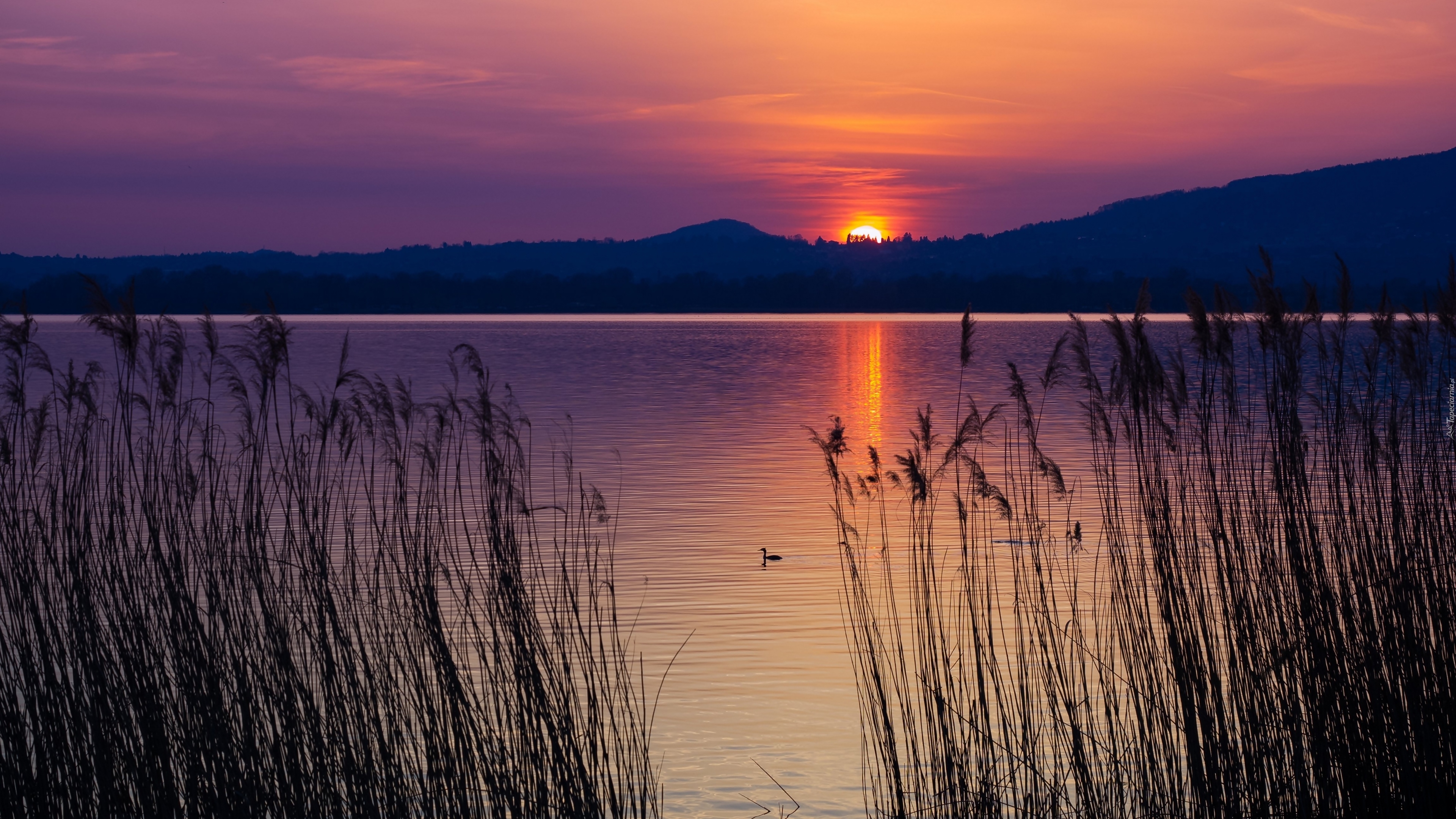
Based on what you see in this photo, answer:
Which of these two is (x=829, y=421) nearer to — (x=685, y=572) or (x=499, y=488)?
(x=685, y=572)

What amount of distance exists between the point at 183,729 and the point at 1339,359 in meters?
5.64

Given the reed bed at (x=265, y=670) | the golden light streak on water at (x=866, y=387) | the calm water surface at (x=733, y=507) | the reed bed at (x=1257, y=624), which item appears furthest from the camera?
the golden light streak on water at (x=866, y=387)

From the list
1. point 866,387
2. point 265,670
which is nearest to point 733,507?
point 265,670

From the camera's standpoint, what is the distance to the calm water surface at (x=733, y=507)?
823 cm

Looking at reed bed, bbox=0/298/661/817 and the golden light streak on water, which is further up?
reed bed, bbox=0/298/661/817

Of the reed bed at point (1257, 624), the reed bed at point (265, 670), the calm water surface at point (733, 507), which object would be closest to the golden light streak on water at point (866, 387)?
the calm water surface at point (733, 507)

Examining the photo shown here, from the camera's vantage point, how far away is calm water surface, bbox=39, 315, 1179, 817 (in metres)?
8.23

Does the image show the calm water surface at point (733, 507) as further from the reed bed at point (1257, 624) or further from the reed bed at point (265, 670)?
the reed bed at point (1257, 624)

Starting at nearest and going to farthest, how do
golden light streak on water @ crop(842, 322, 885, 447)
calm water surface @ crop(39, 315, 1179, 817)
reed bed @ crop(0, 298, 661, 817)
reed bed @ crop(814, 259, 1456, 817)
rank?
reed bed @ crop(814, 259, 1456, 817)
reed bed @ crop(0, 298, 661, 817)
calm water surface @ crop(39, 315, 1179, 817)
golden light streak on water @ crop(842, 322, 885, 447)

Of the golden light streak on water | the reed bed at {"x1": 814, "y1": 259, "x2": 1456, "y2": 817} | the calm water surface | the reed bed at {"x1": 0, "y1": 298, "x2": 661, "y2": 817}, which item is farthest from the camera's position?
the golden light streak on water

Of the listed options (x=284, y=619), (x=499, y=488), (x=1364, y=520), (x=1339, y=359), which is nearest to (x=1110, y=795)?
(x=1364, y=520)

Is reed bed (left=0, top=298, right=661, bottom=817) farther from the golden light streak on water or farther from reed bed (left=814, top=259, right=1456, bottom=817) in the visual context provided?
the golden light streak on water

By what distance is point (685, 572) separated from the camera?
13.3m

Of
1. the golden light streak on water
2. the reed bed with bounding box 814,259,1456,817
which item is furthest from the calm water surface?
the reed bed with bounding box 814,259,1456,817
